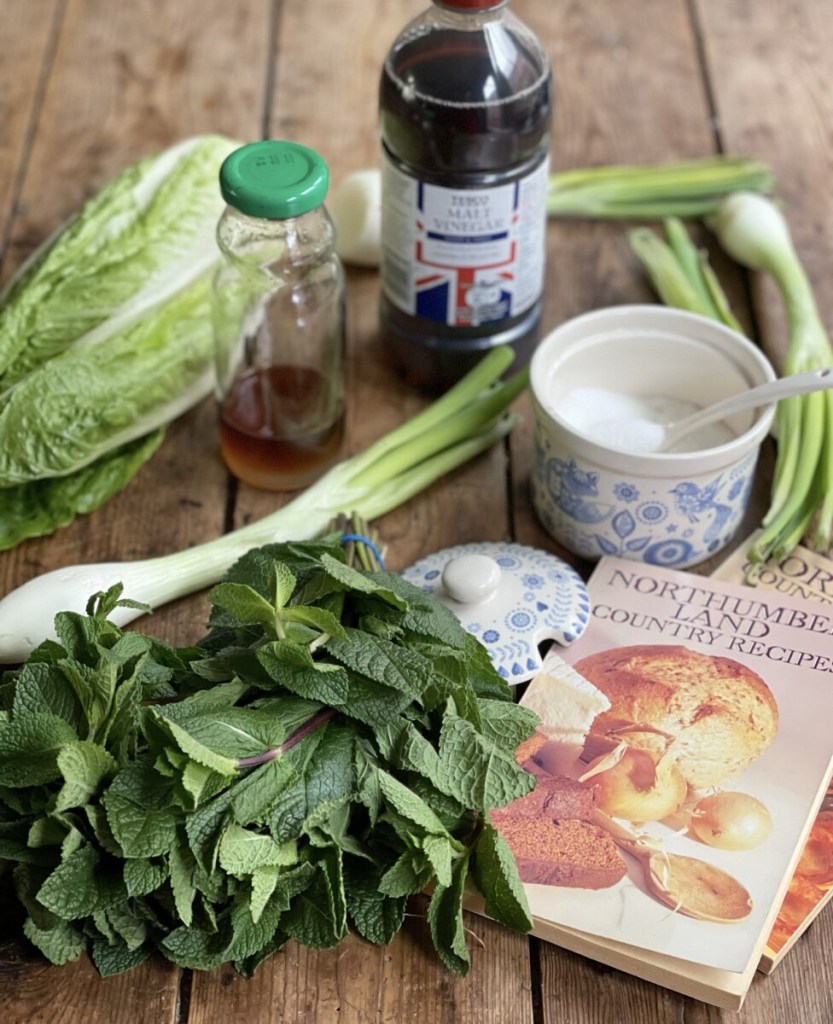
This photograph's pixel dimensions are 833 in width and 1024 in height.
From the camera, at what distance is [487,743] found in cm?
83

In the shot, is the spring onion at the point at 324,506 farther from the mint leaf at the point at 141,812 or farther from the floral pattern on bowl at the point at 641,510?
the mint leaf at the point at 141,812

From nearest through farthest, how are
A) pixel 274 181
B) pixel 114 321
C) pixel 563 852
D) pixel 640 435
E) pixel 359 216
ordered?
pixel 563 852 < pixel 274 181 < pixel 640 435 < pixel 114 321 < pixel 359 216

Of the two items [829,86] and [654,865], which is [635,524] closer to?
[654,865]

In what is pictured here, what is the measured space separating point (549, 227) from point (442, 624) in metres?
0.68

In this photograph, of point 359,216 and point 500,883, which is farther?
point 359,216

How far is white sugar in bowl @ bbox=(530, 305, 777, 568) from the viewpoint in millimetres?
1013

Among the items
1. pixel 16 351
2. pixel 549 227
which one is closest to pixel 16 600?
pixel 16 351

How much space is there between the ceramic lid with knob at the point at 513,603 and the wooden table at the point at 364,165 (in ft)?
0.34

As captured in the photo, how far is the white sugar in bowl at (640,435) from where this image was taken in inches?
39.9

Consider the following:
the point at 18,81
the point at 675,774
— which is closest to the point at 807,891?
the point at 675,774

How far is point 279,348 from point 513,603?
36 cm

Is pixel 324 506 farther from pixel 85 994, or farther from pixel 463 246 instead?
pixel 85 994

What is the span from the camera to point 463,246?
1110mm

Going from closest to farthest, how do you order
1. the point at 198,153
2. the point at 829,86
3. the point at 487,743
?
the point at 487,743, the point at 198,153, the point at 829,86
